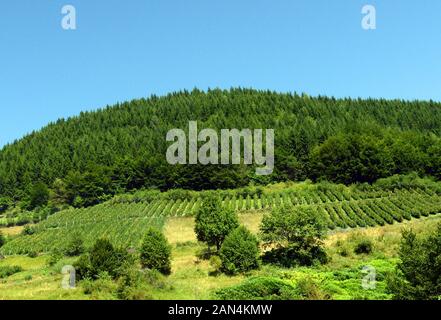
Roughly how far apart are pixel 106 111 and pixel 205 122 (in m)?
56.2

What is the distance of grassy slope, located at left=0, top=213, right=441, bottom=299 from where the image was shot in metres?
29.1

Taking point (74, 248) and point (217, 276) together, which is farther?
point (74, 248)

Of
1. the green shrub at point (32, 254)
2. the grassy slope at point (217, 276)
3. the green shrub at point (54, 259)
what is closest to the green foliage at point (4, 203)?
the grassy slope at point (217, 276)

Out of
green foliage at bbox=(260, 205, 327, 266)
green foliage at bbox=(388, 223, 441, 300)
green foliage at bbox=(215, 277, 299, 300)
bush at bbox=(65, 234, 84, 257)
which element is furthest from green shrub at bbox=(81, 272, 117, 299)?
bush at bbox=(65, 234, 84, 257)

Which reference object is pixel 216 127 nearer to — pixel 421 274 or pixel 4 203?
pixel 4 203

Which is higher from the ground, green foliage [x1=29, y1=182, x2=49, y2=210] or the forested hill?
the forested hill

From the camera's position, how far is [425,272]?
74.1 ft

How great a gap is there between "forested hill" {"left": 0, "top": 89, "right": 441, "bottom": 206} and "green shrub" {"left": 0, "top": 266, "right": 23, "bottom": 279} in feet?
162

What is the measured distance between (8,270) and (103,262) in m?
18.3

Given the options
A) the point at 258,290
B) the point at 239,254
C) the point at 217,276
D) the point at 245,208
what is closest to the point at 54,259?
the point at 217,276

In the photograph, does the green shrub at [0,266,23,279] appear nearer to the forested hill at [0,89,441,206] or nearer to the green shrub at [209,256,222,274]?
the green shrub at [209,256,222,274]

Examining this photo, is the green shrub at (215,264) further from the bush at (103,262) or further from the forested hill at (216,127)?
the forested hill at (216,127)

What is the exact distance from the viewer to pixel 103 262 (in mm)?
36062

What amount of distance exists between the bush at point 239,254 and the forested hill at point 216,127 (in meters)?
55.9
